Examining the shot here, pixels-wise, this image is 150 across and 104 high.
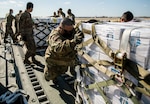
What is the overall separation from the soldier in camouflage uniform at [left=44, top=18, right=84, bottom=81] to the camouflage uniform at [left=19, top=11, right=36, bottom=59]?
1.55 m

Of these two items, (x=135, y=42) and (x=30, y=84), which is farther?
(x=30, y=84)

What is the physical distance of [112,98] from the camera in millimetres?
2111

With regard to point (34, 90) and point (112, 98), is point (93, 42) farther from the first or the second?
point (34, 90)

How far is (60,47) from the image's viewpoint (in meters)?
3.19

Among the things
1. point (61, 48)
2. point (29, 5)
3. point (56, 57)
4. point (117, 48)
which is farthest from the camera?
point (29, 5)

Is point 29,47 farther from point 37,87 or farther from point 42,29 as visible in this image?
point 42,29

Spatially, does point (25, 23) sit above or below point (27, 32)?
above

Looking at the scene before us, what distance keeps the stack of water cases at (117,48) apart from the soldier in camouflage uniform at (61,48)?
0.41 m

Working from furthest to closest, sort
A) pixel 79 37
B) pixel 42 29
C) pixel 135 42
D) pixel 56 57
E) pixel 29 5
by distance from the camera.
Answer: pixel 42 29, pixel 29 5, pixel 56 57, pixel 79 37, pixel 135 42

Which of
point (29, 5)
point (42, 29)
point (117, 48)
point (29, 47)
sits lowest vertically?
point (29, 47)

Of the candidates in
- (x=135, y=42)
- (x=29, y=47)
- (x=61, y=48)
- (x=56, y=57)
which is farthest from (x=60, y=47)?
(x=29, y=47)

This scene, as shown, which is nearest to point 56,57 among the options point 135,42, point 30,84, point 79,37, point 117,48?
point 30,84

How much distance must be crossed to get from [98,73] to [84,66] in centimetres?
Answer: 31

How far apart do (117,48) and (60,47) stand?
149 centimetres
